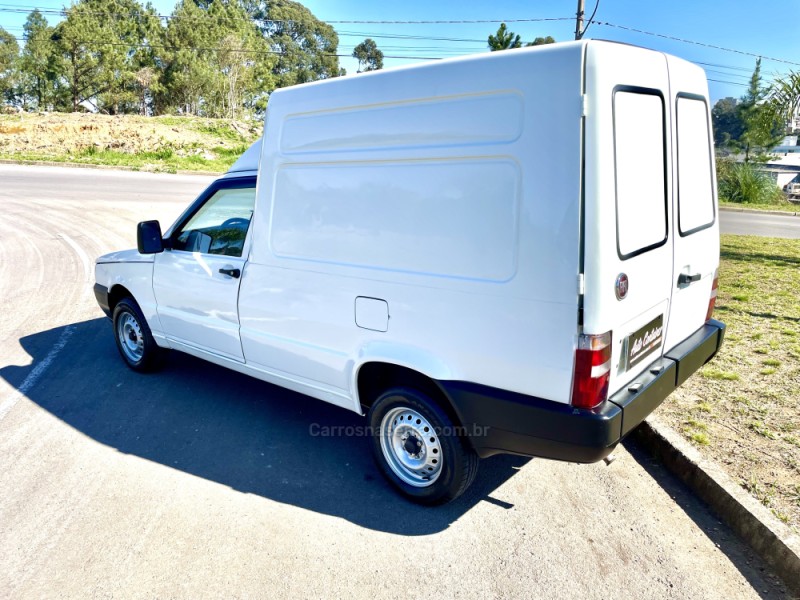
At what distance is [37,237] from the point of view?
12203 mm

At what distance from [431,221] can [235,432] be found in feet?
7.78

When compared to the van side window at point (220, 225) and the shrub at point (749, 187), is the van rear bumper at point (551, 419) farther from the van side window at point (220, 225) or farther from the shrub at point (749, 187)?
the shrub at point (749, 187)

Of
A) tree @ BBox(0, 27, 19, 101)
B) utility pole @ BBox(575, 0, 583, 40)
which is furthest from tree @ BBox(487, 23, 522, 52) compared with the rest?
tree @ BBox(0, 27, 19, 101)

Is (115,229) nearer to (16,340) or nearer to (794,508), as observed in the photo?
(16,340)

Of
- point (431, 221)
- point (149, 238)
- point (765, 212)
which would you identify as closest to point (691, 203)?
point (431, 221)

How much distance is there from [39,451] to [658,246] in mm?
4261

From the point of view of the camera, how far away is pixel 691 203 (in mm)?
3645

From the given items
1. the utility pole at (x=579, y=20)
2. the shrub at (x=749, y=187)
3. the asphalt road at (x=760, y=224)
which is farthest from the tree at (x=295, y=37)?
the asphalt road at (x=760, y=224)

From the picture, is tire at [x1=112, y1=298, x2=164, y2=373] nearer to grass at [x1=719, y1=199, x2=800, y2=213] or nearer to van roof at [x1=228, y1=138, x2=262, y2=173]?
van roof at [x1=228, y1=138, x2=262, y2=173]

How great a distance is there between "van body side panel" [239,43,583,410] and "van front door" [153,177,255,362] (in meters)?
0.33

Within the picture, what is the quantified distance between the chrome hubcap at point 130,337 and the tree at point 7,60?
62.2 meters

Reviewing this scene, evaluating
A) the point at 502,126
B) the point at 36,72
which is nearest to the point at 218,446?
the point at 502,126

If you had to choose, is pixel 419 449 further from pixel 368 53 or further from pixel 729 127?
pixel 368 53

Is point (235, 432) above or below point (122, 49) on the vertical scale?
below
